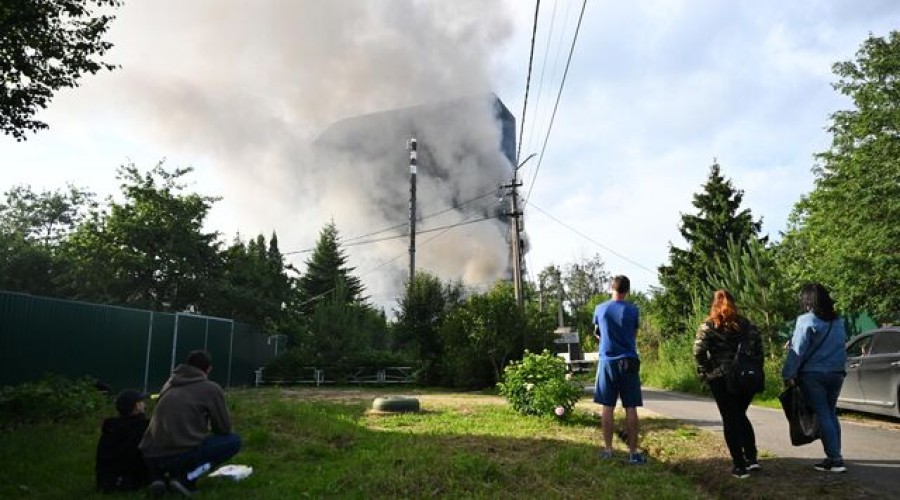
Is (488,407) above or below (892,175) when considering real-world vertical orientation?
below

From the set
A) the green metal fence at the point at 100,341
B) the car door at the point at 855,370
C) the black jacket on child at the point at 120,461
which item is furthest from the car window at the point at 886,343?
the green metal fence at the point at 100,341

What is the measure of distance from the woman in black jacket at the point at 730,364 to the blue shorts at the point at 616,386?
695 millimetres

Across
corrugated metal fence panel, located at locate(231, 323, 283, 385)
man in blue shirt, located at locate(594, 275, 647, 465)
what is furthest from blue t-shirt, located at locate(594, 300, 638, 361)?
corrugated metal fence panel, located at locate(231, 323, 283, 385)

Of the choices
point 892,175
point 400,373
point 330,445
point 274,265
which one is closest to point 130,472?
point 330,445

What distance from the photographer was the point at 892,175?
16.7m

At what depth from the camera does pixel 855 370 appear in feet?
34.2

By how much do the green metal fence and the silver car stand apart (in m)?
15.5

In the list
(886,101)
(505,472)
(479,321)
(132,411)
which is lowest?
(505,472)

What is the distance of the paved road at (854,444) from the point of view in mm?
5711

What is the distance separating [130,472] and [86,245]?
78.3 ft

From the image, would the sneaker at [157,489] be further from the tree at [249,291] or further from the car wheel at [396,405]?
the tree at [249,291]

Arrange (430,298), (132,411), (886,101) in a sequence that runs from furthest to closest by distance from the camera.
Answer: (430,298), (886,101), (132,411)

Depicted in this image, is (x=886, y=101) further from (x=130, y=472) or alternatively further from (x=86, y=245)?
(x=86, y=245)

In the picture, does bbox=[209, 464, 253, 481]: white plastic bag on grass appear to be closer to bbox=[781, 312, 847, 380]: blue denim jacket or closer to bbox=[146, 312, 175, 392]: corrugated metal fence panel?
bbox=[781, 312, 847, 380]: blue denim jacket
